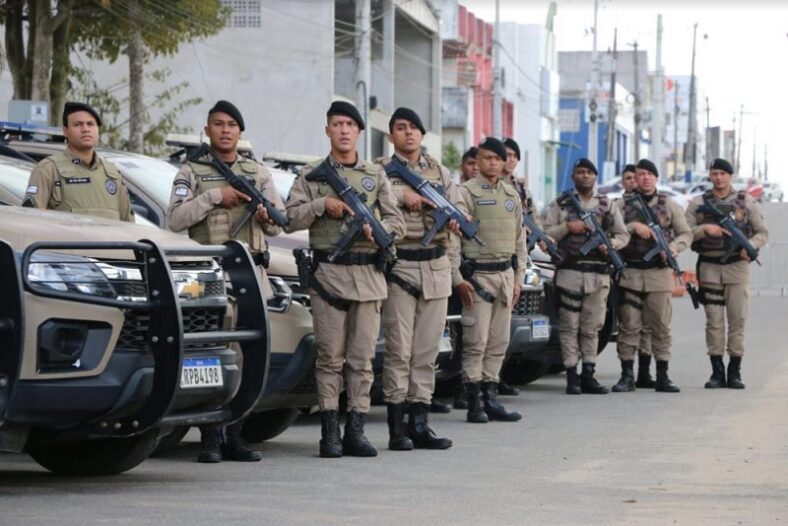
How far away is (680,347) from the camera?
2052 cm

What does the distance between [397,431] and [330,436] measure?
56 centimetres

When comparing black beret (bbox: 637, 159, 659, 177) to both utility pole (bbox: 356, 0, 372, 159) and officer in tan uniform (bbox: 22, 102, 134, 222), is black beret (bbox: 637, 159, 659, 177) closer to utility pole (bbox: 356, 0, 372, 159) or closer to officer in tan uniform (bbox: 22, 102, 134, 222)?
officer in tan uniform (bbox: 22, 102, 134, 222)

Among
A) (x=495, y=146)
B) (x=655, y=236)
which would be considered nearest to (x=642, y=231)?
(x=655, y=236)

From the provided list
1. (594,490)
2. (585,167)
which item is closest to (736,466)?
(594,490)

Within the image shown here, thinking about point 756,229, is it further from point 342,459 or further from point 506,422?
point 342,459

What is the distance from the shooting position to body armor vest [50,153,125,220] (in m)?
10.5

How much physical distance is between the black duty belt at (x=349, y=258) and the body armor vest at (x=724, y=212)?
19.4 ft

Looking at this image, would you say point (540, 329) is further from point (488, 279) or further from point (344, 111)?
point (344, 111)

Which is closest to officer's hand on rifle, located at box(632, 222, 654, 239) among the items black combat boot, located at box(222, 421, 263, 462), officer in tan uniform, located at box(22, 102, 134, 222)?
officer in tan uniform, located at box(22, 102, 134, 222)

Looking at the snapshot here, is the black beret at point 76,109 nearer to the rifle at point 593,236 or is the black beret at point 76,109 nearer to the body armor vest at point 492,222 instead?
the body armor vest at point 492,222

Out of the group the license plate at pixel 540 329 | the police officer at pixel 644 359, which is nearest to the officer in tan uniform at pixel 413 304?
the license plate at pixel 540 329

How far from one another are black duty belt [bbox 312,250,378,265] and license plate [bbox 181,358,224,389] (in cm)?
173

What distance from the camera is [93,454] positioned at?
9070mm

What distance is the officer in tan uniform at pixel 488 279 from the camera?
40.1 ft
